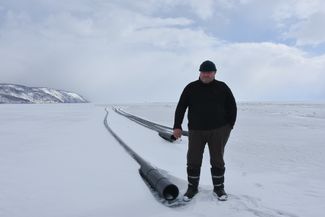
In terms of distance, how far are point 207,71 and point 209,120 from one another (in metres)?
0.72

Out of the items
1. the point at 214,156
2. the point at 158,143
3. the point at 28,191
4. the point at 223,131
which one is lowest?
the point at 158,143

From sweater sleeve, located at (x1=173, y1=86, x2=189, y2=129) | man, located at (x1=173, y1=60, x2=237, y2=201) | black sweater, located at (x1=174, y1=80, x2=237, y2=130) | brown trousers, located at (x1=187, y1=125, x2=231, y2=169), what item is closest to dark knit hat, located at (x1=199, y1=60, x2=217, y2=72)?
man, located at (x1=173, y1=60, x2=237, y2=201)

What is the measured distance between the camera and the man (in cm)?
532

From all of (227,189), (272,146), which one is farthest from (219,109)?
(272,146)

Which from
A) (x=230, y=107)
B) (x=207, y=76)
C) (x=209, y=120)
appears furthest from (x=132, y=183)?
(x=207, y=76)

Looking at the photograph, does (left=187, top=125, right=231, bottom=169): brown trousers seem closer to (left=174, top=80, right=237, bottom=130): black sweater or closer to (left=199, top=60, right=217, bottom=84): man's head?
(left=174, top=80, right=237, bottom=130): black sweater

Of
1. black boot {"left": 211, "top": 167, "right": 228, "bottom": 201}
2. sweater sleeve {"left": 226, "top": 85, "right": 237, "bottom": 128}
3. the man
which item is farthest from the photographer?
sweater sleeve {"left": 226, "top": 85, "right": 237, "bottom": 128}

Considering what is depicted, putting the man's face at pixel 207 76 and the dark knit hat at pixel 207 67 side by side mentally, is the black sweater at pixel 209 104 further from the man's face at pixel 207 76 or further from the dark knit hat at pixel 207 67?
the dark knit hat at pixel 207 67

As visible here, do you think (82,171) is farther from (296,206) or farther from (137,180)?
(296,206)

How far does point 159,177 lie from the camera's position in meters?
5.62

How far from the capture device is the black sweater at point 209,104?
5348mm

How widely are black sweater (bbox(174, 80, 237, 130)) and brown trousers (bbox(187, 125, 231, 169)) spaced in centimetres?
8

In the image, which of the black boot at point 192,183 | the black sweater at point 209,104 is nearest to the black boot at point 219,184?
the black boot at point 192,183

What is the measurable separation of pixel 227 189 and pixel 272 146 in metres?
7.32
